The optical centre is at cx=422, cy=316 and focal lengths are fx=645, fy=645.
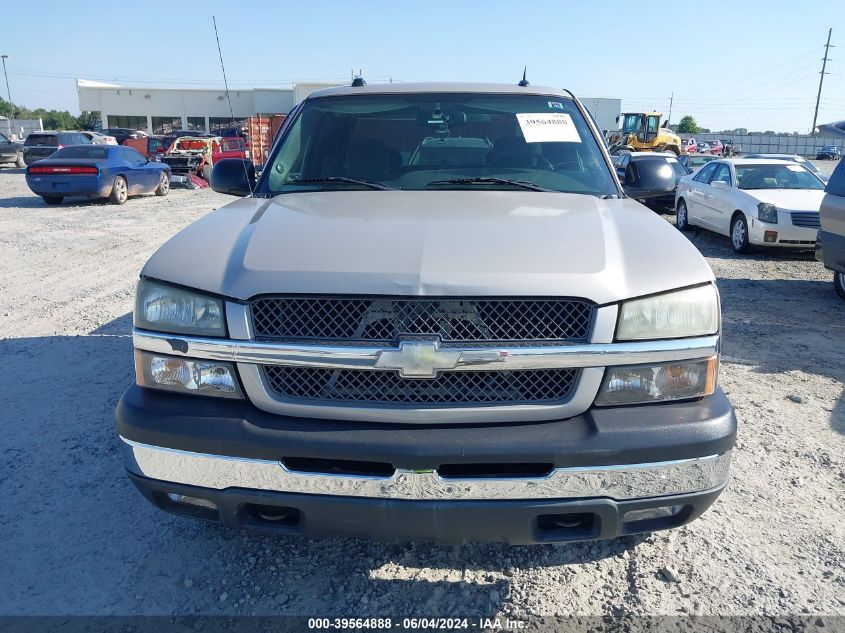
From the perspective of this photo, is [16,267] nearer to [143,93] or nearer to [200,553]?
[200,553]

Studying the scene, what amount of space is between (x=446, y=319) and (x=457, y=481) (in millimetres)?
523

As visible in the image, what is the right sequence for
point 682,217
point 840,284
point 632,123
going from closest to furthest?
point 840,284 → point 682,217 → point 632,123

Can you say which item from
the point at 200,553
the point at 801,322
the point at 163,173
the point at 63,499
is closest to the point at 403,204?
the point at 200,553

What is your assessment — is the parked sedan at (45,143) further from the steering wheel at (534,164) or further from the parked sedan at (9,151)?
the steering wheel at (534,164)

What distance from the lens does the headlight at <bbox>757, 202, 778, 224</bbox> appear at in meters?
9.89

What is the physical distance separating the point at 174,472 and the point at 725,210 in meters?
10.9

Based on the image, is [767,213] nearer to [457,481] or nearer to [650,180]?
[650,180]

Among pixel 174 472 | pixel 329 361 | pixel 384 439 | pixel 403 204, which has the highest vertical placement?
pixel 403 204

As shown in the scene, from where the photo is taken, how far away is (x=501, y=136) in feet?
11.7

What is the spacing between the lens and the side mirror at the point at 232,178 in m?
3.68

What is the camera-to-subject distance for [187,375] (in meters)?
2.26

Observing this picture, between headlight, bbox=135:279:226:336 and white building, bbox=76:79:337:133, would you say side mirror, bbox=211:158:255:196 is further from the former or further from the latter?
white building, bbox=76:79:337:133

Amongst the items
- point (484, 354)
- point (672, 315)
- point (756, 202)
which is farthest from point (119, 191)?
point (672, 315)

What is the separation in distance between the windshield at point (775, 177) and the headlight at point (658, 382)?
10029 millimetres
